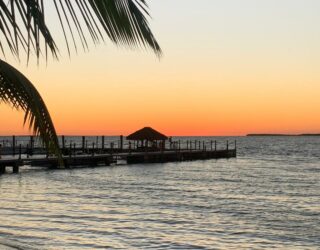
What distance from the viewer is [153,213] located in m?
21.8

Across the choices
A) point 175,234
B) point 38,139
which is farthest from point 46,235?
point 38,139

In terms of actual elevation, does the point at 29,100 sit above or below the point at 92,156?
above

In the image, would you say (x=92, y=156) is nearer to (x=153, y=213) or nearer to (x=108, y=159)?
(x=108, y=159)

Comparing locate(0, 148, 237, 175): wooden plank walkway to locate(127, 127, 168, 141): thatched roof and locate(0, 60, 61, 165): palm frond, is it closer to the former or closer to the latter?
locate(127, 127, 168, 141): thatched roof

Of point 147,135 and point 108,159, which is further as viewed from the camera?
point 147,135

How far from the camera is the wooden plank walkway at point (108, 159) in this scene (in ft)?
134

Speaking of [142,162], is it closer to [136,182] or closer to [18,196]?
[136,182]

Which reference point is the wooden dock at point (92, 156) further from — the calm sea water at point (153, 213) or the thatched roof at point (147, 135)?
the calm sea water at point (153, 213)

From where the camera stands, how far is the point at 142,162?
56.0 metres

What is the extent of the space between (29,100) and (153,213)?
19647 mm

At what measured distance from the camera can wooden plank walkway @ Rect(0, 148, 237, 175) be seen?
40875mm

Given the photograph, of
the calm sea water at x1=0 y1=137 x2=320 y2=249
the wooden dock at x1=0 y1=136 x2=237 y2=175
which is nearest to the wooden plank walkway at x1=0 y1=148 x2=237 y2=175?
the wooden dock at x1=0 y1=136 x2=237 y2=175

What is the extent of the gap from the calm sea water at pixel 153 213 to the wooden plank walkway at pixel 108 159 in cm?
220

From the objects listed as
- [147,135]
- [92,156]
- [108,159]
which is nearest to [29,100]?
[92,156]
